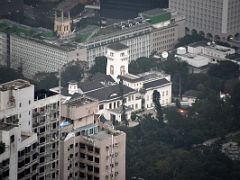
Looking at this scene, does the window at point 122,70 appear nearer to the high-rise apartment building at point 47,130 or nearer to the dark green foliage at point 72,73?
the dark green foliage at point 72,73

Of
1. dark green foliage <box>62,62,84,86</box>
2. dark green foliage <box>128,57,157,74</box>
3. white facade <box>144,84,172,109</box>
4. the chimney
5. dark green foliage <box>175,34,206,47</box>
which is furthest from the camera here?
dark green foliage <box>175,34,206,47</box>

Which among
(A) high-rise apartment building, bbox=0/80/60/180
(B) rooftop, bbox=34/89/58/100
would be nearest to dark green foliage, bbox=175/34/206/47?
(B) rooftop, bbox=34/89/58/100

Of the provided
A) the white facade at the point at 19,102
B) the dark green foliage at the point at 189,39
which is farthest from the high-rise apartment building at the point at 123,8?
Result: the white facade at the point at 19,102

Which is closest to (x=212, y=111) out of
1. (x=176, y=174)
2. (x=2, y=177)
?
(x=176, y=174)

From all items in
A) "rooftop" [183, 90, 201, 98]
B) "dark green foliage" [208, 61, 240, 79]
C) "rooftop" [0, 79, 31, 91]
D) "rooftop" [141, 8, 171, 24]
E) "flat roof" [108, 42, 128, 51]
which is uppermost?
"rooftop" [0, 79, 31, 91]

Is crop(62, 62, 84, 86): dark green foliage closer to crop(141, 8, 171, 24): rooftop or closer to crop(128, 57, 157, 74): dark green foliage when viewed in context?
crop(128, 57, 157, 74): dark green foliage

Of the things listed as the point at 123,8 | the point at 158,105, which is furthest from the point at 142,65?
the point at 123,8

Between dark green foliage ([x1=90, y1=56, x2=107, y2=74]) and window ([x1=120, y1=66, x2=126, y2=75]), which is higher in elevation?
window ([x1=120, y1=66, x2=126, y2=75])

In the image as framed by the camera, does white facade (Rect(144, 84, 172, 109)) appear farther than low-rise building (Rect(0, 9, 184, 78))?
No

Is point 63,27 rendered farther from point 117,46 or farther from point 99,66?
point 117,46

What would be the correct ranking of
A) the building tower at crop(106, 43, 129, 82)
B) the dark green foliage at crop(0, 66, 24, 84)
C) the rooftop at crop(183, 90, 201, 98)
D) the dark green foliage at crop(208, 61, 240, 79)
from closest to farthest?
the building tower at crop(106, 43, 129, 82) < the rooftop at crop(183, 90, 201, 98) < the dark green foliage at crop(0, 66, 24, 84) < the dark green foliage at crop(208, 61, 240, 79)
